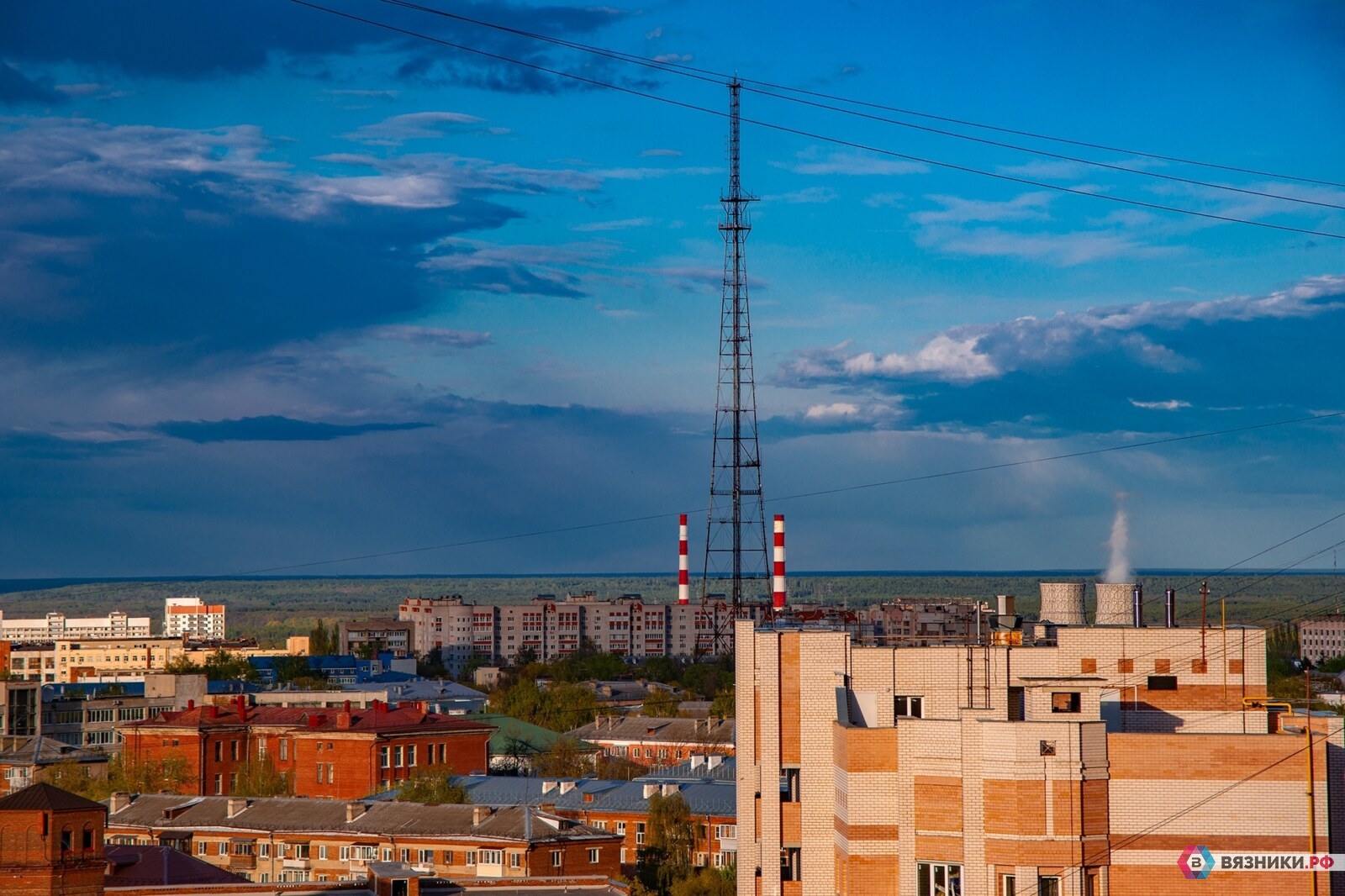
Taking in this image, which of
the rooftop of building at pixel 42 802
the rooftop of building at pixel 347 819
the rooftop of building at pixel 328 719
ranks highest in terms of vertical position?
the rooftop of building at pixel 42 802

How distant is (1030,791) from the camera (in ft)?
81.4

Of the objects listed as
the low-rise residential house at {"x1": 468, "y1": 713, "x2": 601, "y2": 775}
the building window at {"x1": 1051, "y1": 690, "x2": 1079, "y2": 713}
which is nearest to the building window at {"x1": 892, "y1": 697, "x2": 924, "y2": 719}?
the building window at {"x1": 1051, "y1": 690, "x2": 1079, "y2": 713}

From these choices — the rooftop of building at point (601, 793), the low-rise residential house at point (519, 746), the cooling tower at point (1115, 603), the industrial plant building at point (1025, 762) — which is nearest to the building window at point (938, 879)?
the industrial plant building at point (1025, 762)

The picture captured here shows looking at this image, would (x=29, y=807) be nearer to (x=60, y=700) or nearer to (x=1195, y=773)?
(x=1195, y=773)

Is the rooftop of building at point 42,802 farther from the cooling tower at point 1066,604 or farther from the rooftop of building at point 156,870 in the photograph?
the cooling tower at point 1066,604

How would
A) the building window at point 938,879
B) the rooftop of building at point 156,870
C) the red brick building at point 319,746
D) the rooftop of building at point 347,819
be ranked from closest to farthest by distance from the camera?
the building window at point 938,879 < the rooftop of building at point 156,870 < the rooftop of building at point 347,819 < the red brick building at point 319,746

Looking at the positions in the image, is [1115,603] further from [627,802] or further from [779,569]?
[779,569]

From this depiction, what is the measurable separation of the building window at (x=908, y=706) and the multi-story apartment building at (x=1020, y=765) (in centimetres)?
4

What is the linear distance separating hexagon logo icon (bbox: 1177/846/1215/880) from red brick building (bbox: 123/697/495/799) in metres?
67.5

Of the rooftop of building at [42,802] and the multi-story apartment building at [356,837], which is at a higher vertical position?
the rooftop of building at [42,802]

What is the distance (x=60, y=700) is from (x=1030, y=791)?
365 ft

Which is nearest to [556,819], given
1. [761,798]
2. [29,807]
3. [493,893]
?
[493,893]

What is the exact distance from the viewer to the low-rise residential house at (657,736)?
107 m
